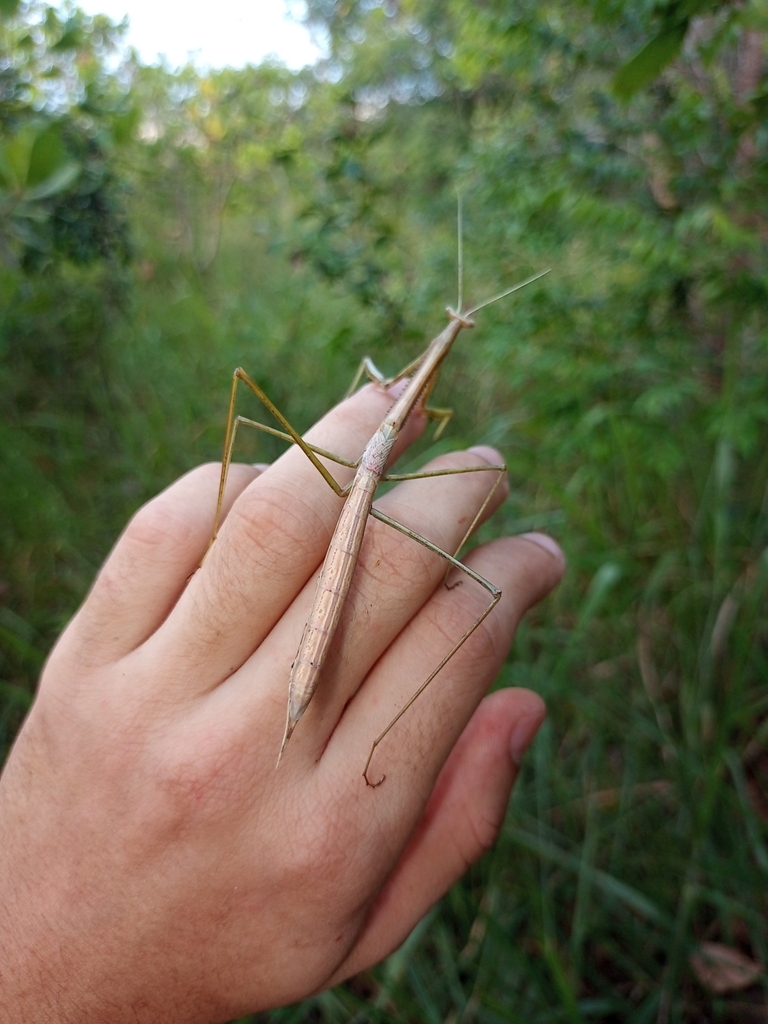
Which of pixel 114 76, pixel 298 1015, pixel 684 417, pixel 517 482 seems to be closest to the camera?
pixel 298 1015

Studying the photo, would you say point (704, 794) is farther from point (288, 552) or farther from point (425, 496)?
point (288, 552)

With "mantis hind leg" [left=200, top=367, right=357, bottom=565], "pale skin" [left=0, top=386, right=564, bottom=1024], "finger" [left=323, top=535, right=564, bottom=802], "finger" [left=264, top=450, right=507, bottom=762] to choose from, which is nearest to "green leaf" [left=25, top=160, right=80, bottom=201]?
"mantis hind leg" [left=200, top=367, right=357, bottom=565]

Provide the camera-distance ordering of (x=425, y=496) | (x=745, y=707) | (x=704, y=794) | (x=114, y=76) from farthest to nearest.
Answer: (x=114, y=76) < (x=745, y=707) < (x=704, y=794) < (x=425, y=496)

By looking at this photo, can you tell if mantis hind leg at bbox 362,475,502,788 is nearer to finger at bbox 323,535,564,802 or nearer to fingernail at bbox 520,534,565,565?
finger at bbox 323,535,564,802

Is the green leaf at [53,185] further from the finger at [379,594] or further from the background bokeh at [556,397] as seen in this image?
the finger at [379,594]

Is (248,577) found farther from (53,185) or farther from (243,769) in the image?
(53,185)

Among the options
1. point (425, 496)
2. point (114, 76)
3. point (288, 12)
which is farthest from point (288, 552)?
point (288, 12)

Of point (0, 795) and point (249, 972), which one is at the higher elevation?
point (0, 795)
